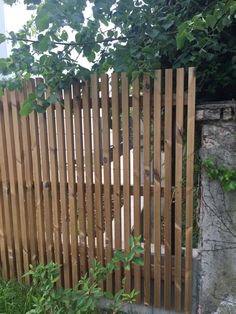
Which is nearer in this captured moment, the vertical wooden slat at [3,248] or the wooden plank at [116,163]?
the wooden plank at [116,163]

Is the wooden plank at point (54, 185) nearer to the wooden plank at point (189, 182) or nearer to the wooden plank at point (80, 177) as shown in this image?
the wooden plank at point (80, 177)

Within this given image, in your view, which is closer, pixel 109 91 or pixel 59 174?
pixel 109 91

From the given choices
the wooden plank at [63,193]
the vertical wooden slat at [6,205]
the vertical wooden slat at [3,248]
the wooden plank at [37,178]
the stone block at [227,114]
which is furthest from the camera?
the vertical wooden slat at [3,248]

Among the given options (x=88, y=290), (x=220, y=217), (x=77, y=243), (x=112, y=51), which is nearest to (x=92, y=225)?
(x=77, y=243)

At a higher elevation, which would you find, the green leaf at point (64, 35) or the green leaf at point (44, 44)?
the green leaf at point (64, 35)

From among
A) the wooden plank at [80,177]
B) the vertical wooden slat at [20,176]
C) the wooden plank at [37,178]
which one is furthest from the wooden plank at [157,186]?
the vertical wooden slat at [20,176]

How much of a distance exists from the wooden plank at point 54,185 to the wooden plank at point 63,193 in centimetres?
5

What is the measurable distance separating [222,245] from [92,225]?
101cm

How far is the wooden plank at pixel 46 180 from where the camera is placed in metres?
2.62

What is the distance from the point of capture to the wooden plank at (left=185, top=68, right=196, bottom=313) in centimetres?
211

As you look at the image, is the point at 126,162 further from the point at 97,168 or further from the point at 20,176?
the point at 20,176

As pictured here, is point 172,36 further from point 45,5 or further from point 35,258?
point 35,258

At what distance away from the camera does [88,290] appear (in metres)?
2.01

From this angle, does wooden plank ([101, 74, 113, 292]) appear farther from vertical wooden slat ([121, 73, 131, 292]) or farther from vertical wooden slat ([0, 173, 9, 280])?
vertical wooden slat ([0, 173, 9, 280])
